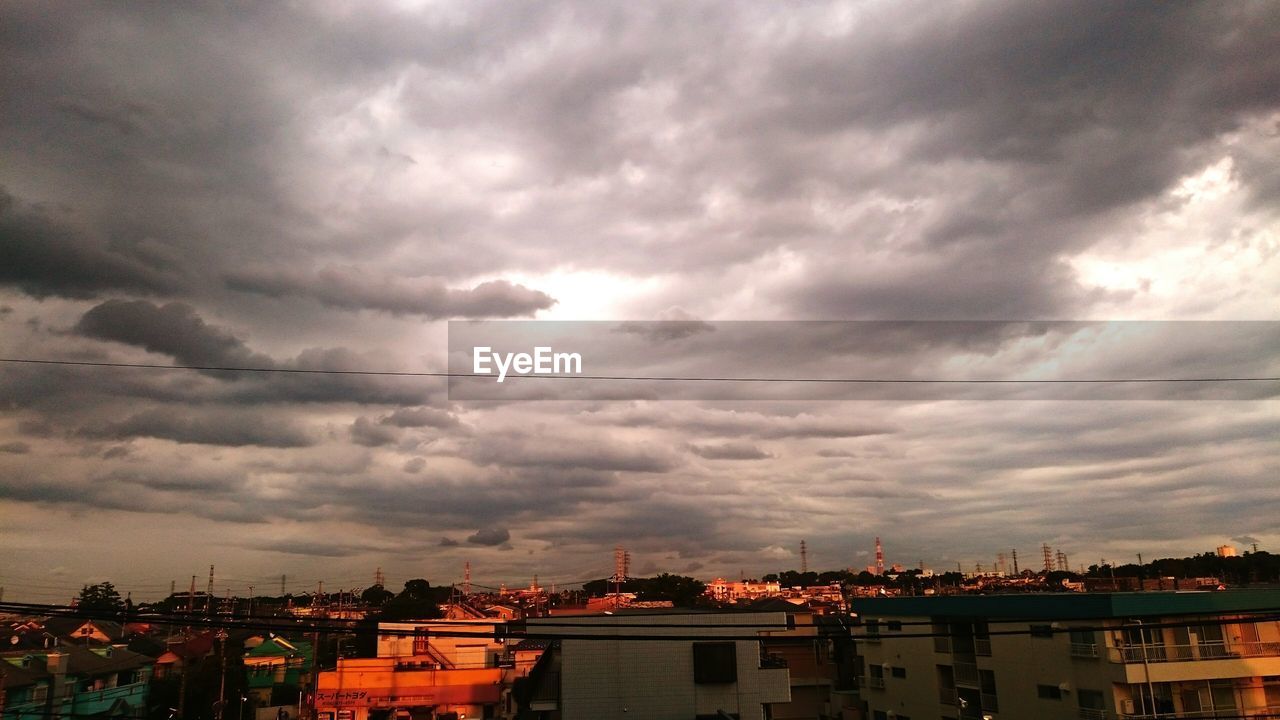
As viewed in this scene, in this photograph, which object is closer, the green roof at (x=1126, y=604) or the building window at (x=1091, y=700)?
the building window at (x=1091, y=700)

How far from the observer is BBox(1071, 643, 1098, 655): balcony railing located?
32.3 meters

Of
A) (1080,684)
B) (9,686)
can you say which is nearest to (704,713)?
(1080,684)

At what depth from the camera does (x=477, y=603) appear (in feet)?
327

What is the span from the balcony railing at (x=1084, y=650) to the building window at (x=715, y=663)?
15199mm

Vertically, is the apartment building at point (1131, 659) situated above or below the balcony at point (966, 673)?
above

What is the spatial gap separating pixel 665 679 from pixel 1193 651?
2167 cm

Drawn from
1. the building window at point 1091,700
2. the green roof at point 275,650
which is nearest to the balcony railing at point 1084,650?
the building window at point 1091,700

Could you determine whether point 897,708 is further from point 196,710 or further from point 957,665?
point 196,710

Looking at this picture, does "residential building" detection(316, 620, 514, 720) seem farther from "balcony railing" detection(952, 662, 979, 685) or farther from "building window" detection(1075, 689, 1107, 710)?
"building window" detection(1075, 689, 1107, 710)

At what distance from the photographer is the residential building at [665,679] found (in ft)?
101

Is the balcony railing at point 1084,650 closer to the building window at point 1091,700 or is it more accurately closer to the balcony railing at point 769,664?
the building window at point 1091,700

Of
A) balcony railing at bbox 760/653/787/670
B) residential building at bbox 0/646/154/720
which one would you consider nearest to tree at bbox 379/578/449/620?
residential building at bbox 0/646/154/720

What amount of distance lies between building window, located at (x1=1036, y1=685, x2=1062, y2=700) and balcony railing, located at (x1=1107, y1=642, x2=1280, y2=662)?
3.77 meters

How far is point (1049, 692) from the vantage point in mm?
34969
